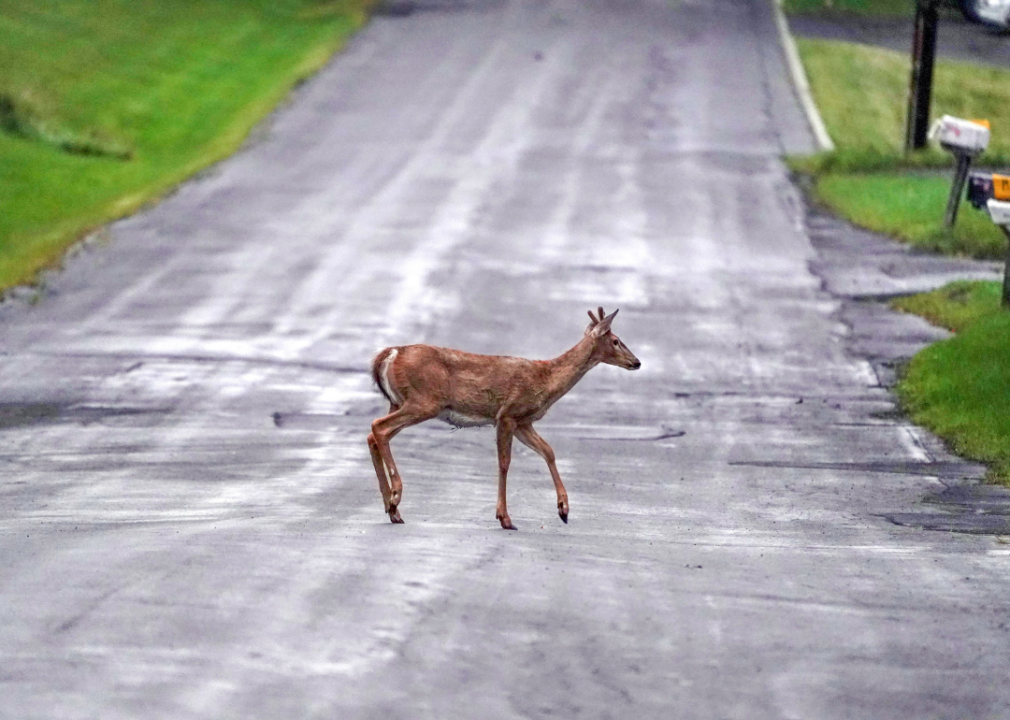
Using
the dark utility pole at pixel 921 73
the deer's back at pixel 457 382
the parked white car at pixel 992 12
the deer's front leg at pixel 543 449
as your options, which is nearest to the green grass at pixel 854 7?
the parked white car at pixel 992 12

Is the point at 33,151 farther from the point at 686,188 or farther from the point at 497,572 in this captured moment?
the point at 497,572

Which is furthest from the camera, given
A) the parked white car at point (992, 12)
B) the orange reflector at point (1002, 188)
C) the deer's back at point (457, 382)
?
the parked white car at point (992, 12)

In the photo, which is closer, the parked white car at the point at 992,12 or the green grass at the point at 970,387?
the green grass at the point at 970,387

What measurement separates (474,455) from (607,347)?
15.8 feet

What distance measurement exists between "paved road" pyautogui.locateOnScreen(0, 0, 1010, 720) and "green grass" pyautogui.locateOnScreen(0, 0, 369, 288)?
46.5 inches

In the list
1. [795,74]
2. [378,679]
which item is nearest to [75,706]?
[378,679]

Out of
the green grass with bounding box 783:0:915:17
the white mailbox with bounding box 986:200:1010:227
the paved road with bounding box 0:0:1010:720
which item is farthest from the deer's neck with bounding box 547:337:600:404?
the green grass with bounding box 783:0:915:17

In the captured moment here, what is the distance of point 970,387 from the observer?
1906cm

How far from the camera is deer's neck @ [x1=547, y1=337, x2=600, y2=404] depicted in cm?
1245

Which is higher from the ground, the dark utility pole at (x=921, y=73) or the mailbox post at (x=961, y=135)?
the mailbox post at (x=961, y=135)

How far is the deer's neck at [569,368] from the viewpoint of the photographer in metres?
12.5

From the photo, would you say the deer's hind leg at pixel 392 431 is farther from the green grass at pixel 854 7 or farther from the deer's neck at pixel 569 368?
the green grass at pixel 854 7

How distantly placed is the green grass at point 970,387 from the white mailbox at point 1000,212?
3.74 ft

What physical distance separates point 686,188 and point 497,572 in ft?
75.0
